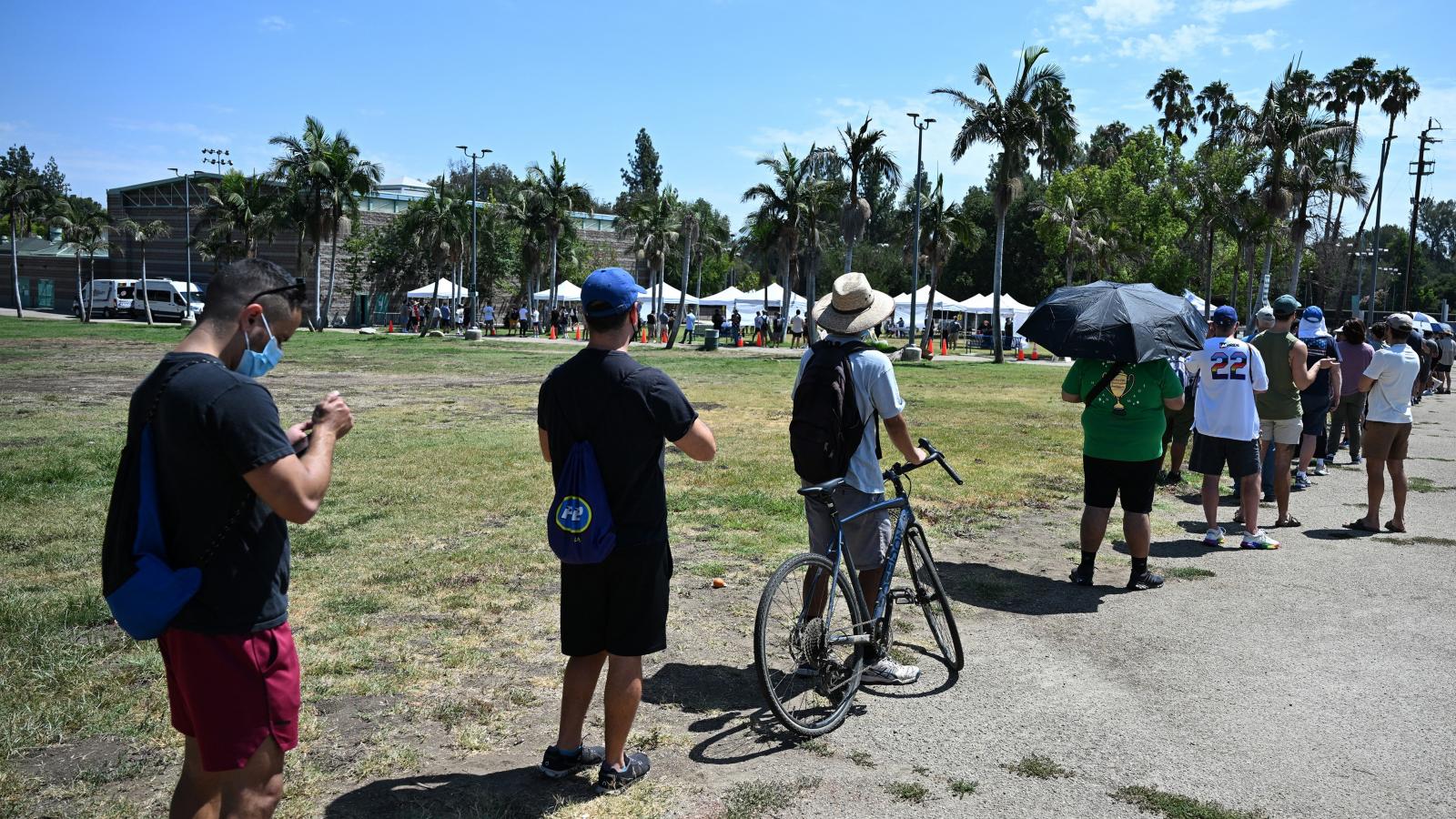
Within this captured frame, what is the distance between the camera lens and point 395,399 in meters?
17.2

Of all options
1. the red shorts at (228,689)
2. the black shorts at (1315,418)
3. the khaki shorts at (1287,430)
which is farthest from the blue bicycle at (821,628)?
the black shorts at (1315,418)

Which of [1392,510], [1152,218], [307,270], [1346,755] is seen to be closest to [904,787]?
[1346,755]

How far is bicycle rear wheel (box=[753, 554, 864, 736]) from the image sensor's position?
165 inches

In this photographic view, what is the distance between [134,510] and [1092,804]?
327 centimetres

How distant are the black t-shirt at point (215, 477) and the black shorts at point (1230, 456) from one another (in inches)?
285

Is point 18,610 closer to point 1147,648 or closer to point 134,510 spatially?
point 134,510

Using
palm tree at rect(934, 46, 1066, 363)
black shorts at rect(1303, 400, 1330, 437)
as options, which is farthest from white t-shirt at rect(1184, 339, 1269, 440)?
palm tree at rect(934, 46, 1066, 363)

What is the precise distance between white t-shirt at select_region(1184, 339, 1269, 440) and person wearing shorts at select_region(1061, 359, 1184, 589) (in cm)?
166

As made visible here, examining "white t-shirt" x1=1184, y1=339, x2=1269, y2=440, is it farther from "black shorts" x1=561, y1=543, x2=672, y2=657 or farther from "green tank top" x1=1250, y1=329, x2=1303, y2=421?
"black shorts" x1=561, y1=543, x2=672, y2=657

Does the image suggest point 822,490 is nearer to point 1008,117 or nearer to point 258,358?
point 258,358

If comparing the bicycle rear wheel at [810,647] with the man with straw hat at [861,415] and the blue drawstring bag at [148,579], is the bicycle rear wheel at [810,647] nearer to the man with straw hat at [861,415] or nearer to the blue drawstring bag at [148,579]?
the man with straw hat at [861,415]

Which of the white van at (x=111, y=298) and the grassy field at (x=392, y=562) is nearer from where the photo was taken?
the grassy field at (x=392, y=562)

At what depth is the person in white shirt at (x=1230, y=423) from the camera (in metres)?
7.77

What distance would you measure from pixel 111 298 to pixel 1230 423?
63972 millimetres
